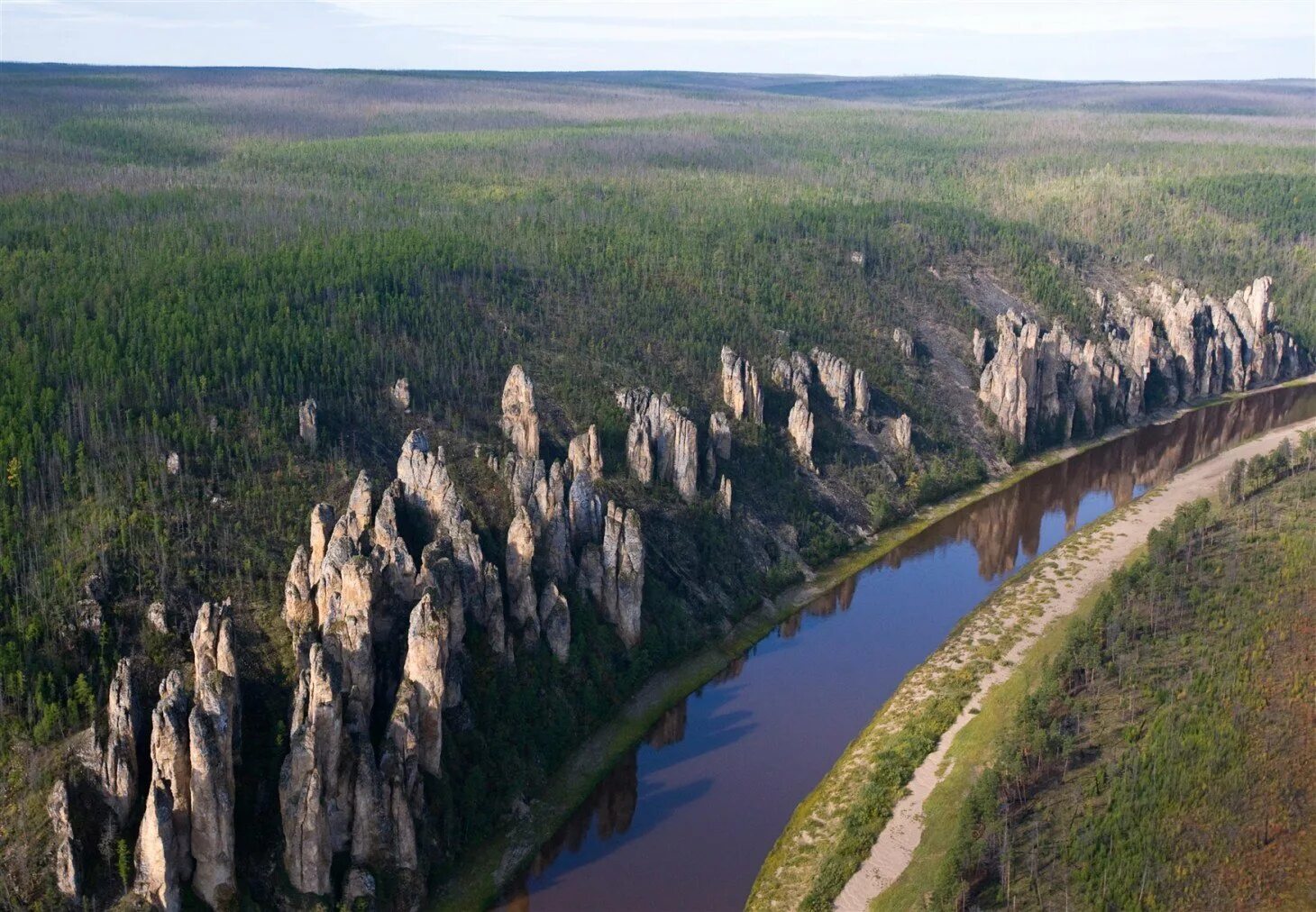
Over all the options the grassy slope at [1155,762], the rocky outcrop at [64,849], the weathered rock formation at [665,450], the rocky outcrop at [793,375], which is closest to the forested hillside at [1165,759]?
the grassy slope at [1155,762]

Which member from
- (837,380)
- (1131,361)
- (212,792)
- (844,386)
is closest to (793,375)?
(837,380)

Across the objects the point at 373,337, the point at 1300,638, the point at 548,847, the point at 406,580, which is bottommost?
the point at 548,847

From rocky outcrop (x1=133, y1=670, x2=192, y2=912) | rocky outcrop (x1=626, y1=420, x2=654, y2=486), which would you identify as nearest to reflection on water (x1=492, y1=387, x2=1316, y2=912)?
rocky outcrop (x1=626, y1=420, x2=654, y2=486)

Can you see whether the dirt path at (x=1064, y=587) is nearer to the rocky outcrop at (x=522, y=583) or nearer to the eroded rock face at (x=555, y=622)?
the eroded rock face at (x=555, y=622)

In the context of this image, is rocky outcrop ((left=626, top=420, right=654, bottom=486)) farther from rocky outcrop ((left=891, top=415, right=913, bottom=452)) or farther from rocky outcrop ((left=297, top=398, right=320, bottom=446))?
rocky outcrop ((left=891, top=415, right=913, bottom=452))

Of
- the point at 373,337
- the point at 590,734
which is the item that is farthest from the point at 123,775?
the point at 373,337

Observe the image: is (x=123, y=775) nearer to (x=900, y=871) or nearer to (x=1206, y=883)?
(x=900, y=871)
